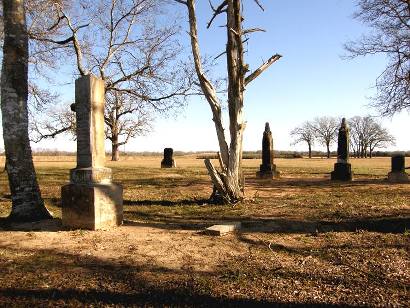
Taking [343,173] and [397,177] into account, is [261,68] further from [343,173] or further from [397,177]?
[397,177]

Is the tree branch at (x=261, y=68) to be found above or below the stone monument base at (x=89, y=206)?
above

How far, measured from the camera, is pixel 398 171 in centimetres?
2048

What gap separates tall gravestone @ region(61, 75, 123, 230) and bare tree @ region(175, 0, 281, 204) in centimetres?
428

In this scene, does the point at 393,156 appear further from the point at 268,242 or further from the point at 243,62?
the point at 268,242

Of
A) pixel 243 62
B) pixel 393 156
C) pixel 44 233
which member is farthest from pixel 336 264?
pixel 393 156

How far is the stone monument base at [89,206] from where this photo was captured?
7.61 m

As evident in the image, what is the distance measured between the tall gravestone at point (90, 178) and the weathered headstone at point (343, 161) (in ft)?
49.3

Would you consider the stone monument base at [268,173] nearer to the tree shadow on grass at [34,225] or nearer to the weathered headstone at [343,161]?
the weathered headstone at [343,161]

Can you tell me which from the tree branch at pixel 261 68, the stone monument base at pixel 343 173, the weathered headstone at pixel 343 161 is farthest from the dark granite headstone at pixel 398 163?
the tree branch at pixel 261 68

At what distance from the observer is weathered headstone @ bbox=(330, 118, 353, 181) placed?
67.7 ft

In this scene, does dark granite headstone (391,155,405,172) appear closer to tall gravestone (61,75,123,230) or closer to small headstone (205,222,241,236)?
small headstone (205,222,241,236)

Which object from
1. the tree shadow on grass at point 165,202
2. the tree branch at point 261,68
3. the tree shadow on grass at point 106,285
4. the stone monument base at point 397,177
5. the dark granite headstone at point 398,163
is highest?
the tree branch at point 261,68

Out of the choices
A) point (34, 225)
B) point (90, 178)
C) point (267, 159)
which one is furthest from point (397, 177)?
point (34, 225)

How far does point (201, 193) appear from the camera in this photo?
1442 centimetres
